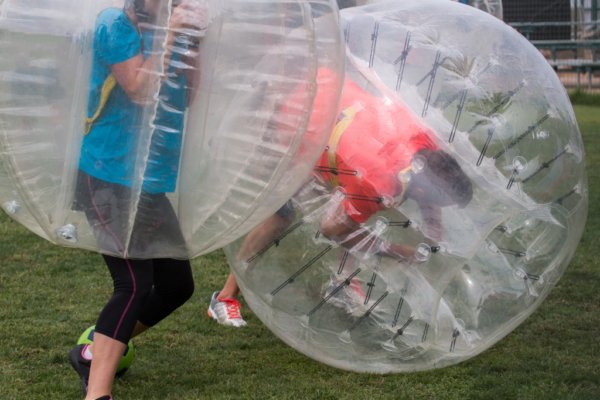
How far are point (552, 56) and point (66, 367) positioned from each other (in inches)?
660

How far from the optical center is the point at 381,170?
3809 mm

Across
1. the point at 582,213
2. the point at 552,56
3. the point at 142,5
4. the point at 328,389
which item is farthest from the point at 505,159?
the point at 552,56

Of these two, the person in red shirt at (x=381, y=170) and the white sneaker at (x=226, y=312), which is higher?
the person in red shirt at (x=381, y=170)

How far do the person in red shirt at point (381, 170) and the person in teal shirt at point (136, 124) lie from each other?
0.67 metres

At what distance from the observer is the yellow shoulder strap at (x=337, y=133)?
3.84m

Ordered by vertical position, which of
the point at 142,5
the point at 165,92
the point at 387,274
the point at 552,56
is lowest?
Answer: the point at 552,56

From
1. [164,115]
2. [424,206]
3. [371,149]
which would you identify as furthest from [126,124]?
[424,206]

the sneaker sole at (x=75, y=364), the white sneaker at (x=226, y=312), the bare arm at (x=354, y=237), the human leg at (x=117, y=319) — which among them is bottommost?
the white sneaker at (x=226, y=312)

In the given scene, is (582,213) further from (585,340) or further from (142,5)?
(142,5)

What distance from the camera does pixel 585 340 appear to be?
5.04m

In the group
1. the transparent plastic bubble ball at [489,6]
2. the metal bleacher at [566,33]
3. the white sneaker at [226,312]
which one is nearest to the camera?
the white sneaker at [226,312]

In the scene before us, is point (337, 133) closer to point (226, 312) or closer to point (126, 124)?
point (126, 124)

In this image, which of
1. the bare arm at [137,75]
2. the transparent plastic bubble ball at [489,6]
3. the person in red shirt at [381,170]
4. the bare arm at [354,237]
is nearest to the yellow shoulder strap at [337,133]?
the person in red shirt at [381,170]

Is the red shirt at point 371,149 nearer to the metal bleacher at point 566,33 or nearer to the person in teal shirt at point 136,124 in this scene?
the person in teal shirt at point 136,124
